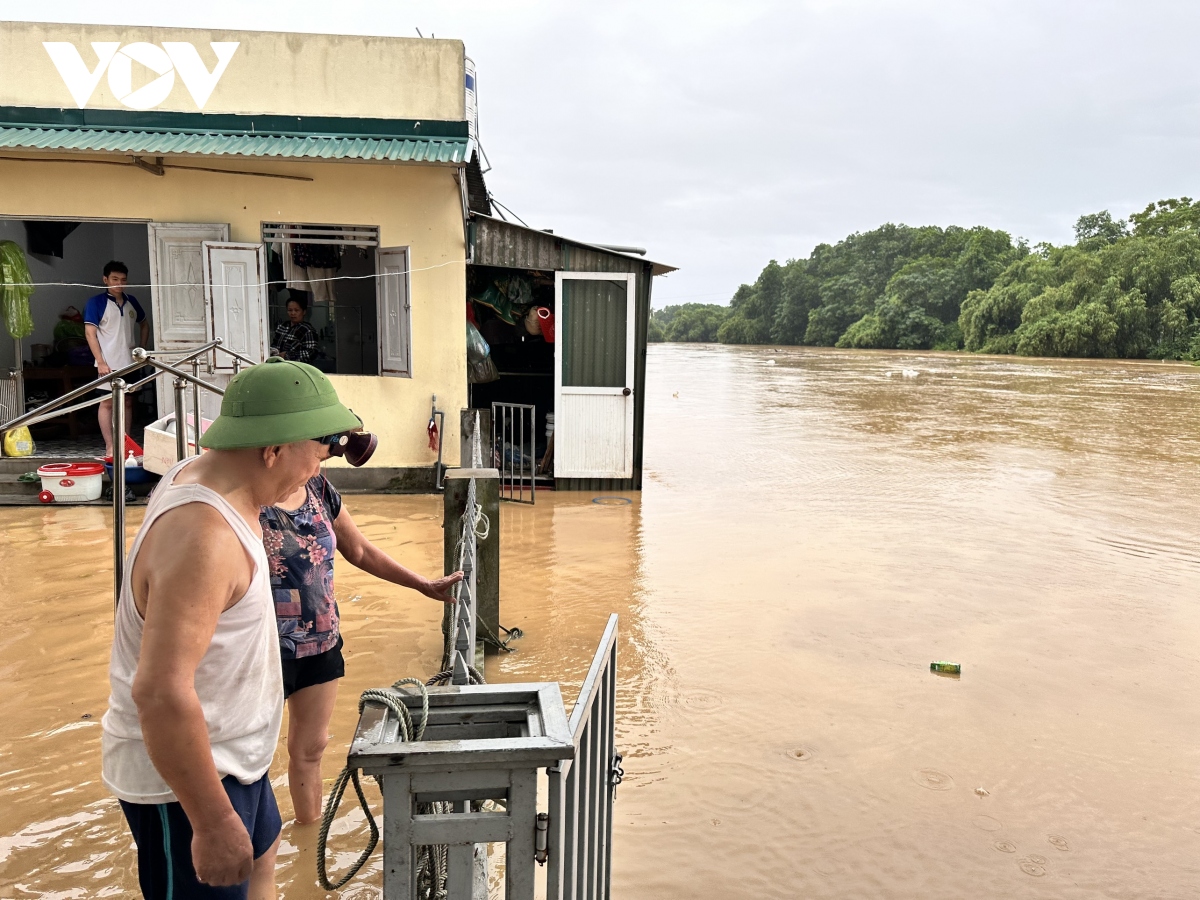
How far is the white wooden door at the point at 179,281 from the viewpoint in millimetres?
9000

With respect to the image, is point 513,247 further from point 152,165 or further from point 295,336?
point 152,165

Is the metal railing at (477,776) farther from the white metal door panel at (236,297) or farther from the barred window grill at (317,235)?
the barred window grill at (317,235)

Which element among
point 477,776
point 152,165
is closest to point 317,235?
point 152,165

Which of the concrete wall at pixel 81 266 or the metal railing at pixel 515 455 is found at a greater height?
the concrete wall at pixel 81 266

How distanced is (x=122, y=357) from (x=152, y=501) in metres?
8.54

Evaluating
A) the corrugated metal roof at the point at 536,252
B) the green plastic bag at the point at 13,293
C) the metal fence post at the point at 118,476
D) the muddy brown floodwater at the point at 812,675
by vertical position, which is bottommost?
the muddy brown floodwater at the point at 812,675

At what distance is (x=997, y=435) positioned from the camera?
1667cm

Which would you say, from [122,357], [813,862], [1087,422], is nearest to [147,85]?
[122,357]

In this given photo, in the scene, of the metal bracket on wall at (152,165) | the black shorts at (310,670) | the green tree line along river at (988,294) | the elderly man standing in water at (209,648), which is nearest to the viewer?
the elderly man standing in water at (209,648)

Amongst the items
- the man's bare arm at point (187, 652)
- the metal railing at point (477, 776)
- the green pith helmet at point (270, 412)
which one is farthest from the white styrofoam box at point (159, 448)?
the metal railing at point (477, 776)

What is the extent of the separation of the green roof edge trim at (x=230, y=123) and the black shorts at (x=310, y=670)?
7097 mm

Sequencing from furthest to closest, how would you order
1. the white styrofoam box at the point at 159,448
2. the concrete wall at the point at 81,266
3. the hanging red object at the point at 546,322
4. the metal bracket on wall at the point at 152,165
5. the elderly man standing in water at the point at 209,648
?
the concrete wall at the point at 81,266, the hanging red object at the point at 546,322, the metal bracket on wall at the point at 152,165, the white styrofoam box at the point at 159,448, the elderly man standing in water at the point at 209,648

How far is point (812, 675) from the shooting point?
5309 mm

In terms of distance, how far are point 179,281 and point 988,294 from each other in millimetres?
55804
